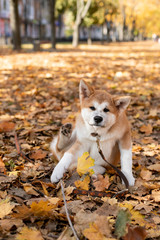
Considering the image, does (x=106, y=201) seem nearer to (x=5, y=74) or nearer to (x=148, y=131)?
(x=148, y=131)

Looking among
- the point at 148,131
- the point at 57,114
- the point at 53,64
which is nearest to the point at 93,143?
the point at 148,131

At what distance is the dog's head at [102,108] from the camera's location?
3125mm

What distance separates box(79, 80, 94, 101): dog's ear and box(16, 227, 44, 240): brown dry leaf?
1707 mm

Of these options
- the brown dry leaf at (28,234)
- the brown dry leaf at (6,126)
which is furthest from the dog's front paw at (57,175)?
the brown dry leaf at (6,126)

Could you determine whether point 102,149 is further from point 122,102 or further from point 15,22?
point 15,22

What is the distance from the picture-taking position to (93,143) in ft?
11.2

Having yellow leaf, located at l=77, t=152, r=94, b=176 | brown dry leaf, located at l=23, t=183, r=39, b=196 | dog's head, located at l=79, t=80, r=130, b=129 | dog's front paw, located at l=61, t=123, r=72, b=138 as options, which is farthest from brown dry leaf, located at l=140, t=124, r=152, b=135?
brown dry leaf, located at l=23, t=183, r=39, b=196

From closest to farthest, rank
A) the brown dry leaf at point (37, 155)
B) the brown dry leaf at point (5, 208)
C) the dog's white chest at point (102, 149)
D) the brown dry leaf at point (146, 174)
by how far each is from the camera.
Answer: the brown dry leaf at point (5, 208)
the dog's white chest at point (102, 149)
the brown dry leaf at point (146, 174)
the brown dry leaf at point (37, 155)

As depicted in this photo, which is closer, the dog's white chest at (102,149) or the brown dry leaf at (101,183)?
the brown dry leaf at (101,183)

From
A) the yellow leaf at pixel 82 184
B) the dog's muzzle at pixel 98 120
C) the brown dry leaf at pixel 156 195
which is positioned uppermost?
the dog's muzzle at pixel 98 120

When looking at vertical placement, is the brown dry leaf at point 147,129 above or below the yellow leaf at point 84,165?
below

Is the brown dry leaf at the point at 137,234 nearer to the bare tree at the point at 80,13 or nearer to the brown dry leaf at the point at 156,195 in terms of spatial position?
the brown dry leaf at the point at 156,195

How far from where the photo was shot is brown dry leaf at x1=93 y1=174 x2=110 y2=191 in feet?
10.6

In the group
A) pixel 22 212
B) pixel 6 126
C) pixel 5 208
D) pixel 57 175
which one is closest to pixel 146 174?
pixel 57 175
